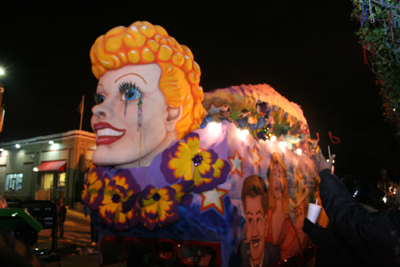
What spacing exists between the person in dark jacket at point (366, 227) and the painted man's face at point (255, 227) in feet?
7.18

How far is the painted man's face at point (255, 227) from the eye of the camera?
3.64 meters

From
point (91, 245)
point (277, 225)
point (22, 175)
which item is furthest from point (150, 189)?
point (22, 175)

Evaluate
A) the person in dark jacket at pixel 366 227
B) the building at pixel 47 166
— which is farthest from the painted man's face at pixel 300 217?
the building at pixel 47 166

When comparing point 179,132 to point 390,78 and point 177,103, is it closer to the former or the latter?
point 177,103

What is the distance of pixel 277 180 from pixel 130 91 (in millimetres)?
2738

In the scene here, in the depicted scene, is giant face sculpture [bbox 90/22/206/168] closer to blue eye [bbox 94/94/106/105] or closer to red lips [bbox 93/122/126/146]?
red lips [bbox 93/122/126/146]

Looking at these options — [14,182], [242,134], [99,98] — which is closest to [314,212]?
[242,134]

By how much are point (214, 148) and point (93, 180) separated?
188cm

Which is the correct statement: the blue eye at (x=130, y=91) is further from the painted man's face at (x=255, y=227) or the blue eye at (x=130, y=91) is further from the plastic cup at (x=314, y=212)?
the plastic cup at (x=314, y=212)

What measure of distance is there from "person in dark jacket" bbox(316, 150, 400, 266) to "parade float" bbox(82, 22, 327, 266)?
6.50 feet

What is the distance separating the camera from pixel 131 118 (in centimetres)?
390

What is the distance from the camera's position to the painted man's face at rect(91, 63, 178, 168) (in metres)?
3.89

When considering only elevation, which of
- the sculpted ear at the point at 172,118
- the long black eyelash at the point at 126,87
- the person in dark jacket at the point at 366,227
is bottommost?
the person in dark jacket at the point at 366,227

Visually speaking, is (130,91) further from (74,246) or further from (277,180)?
(74,246)
